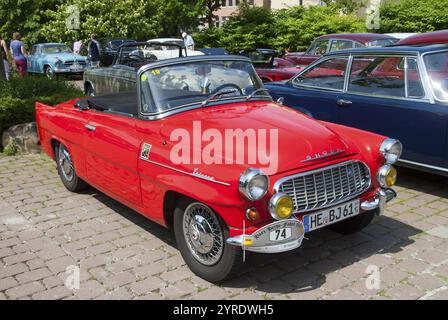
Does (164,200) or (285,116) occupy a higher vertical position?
(285,116)

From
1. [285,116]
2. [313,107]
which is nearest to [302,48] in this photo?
[313,107]

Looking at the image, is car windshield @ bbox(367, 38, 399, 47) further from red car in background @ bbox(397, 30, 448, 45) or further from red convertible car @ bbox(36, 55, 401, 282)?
red convertible car @ bbox(36, 55, 401, 282)

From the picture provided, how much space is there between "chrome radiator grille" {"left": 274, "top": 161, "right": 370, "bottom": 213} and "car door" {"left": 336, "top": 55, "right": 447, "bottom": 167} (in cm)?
183

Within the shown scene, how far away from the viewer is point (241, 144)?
12.5 ft

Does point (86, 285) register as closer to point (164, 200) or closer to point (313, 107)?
point (164, 200)

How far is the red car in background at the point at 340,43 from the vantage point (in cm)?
1164

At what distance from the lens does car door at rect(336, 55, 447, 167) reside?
5.43 metres

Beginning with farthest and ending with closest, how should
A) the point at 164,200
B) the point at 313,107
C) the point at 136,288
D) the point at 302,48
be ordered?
the point at 302,48 → the point at 313,107 → the point at 164,200 → the point at 136,288

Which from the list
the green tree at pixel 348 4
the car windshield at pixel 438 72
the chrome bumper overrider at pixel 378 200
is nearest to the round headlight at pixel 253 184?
the chrome bumper overrider at pixel 378 200

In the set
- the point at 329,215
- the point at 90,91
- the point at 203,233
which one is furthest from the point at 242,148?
the point at 90,91

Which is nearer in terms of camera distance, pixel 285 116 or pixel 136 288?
pixel 136 288

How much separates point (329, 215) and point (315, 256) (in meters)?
0.64

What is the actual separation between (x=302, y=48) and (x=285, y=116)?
72.8ft

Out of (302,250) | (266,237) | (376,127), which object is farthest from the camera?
(376,127)
